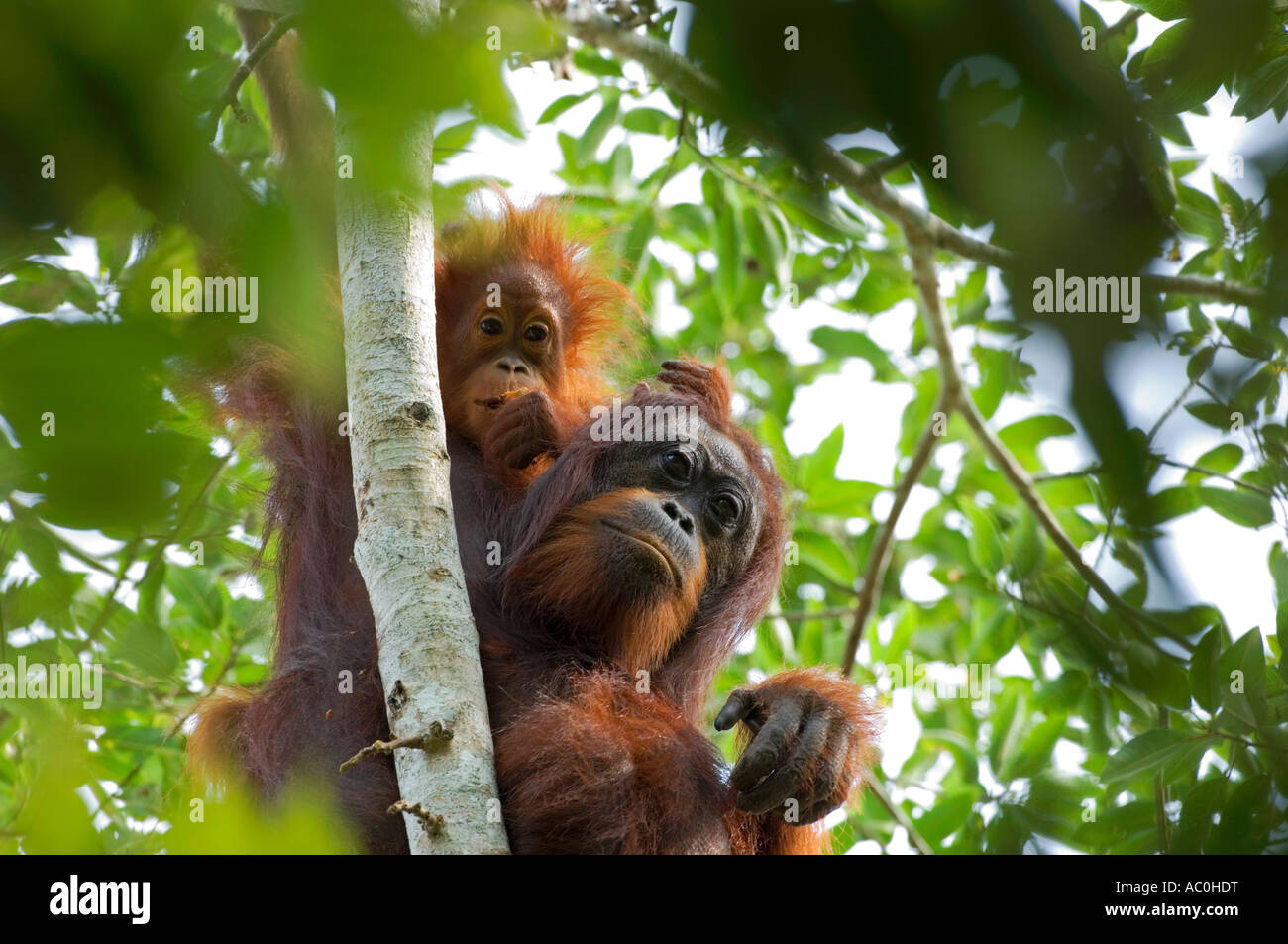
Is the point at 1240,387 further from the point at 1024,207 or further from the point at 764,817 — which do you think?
the point at 764,817

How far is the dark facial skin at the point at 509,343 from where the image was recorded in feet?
15.3

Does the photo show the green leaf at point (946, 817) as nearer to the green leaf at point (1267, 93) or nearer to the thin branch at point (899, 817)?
the thin branch at point (899, 817)

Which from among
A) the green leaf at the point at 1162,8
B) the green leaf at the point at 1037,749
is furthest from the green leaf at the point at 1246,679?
the green leaf at the point at 1037,749

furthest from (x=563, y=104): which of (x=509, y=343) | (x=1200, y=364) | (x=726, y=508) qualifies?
(x=1200, y=364)

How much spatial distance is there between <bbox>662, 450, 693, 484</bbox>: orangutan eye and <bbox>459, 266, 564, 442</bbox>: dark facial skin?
59cm

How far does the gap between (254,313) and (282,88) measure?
3.00 meters

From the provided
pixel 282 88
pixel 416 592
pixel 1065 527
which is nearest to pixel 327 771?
pixel 416 592

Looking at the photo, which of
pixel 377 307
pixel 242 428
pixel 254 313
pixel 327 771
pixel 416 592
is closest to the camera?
pixel 254 313

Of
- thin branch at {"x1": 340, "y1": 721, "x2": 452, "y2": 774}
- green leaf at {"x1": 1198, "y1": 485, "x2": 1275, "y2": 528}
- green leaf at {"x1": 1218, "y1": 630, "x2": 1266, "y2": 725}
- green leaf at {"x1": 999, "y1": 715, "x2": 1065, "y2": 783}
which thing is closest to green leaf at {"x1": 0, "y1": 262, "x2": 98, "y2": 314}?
thin branch at {"x1": 340, "y1": 721, "x2": 452, "y2": 774}

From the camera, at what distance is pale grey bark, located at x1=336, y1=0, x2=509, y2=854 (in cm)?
269

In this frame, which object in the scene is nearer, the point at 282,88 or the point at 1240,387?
the point at 1240,387

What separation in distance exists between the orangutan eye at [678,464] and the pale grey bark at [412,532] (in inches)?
48.2

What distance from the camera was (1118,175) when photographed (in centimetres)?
84
